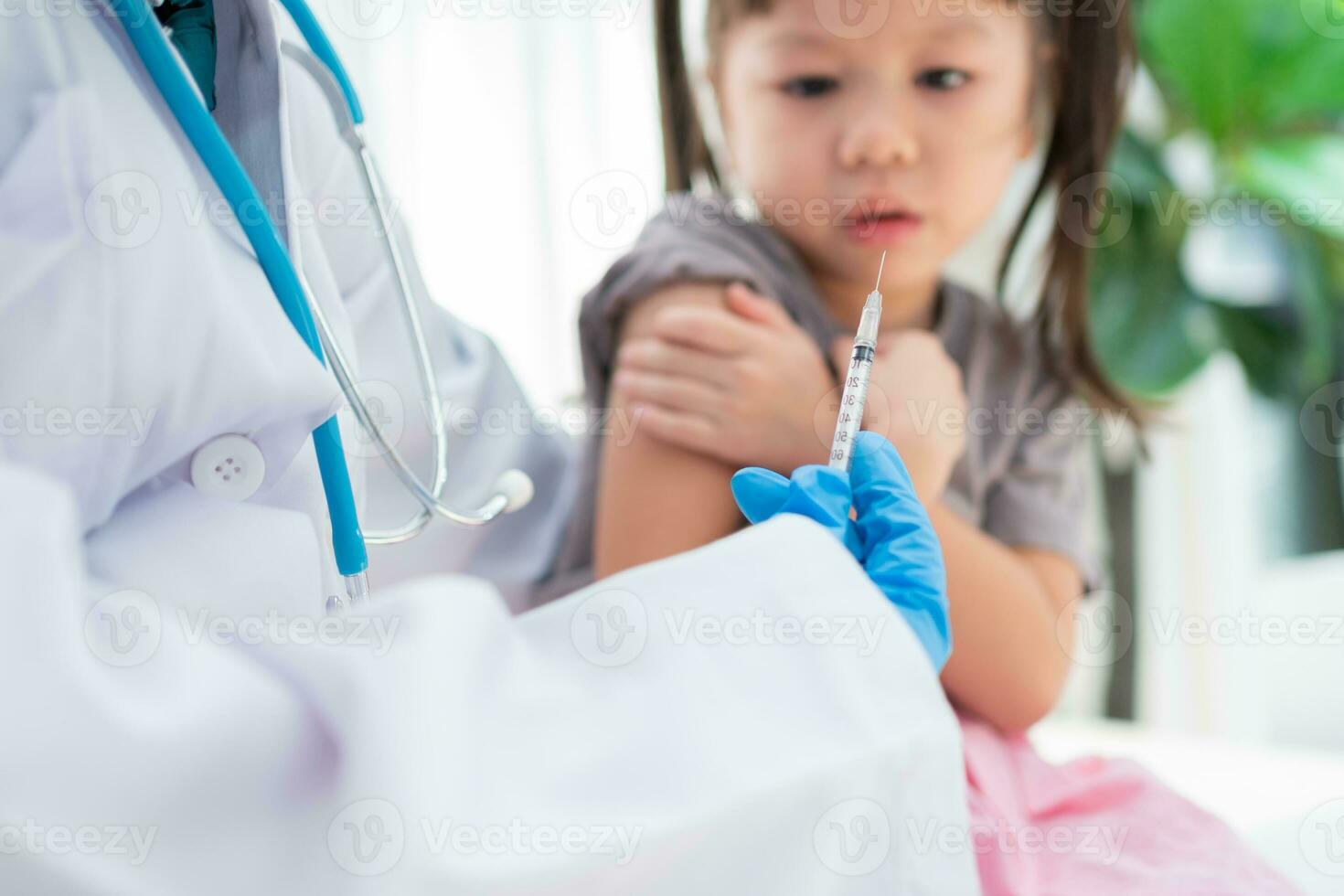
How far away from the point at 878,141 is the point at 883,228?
0.09 m

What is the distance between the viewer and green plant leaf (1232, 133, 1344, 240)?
199cm

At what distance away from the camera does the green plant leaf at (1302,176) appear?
1.99 m

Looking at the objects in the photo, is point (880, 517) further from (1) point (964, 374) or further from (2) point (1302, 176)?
(2) point (1302, 176)

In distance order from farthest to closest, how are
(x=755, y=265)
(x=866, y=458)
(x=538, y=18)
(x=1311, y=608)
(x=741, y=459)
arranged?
(x=1311, y=608) → (x=538, y=18) → (x=755, y=265) → (x=741, y=459) → (x=866, y=458)

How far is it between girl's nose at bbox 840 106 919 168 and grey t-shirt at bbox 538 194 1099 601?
130 millimetres

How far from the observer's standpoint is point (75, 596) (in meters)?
0.41

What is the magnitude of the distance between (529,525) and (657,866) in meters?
0.65

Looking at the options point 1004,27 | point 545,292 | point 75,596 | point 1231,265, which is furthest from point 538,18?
point 75,596

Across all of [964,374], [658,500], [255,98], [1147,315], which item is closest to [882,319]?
[964,374]

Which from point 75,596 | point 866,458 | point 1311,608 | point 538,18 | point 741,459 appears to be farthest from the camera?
point 1311,608

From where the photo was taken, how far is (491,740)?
442mm

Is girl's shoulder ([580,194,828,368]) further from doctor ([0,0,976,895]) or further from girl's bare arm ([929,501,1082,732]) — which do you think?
doctor ([0,0,976,895])

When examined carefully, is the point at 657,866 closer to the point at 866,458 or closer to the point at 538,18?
the point at 866,458

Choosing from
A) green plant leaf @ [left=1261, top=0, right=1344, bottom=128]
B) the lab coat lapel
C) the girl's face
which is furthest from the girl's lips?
green plant leaf @ [left=1261, top=0, right=1344, bottom=128]
